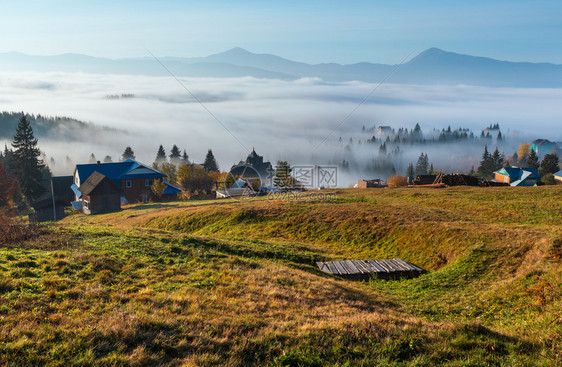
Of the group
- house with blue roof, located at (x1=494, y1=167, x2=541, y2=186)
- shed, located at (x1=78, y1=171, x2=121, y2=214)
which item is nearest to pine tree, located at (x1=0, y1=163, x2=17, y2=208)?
shed, located at (x1=78, y1=171, x2=121, y2=214)

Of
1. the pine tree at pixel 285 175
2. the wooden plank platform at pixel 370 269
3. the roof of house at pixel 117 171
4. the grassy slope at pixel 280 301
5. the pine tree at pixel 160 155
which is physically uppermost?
the pine tree at pixel 160 155

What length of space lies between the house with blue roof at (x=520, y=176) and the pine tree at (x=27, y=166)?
5582 inches

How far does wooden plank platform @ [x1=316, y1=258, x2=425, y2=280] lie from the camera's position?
61.7 ft

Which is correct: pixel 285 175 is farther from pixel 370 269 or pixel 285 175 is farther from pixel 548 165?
pixel 548 165

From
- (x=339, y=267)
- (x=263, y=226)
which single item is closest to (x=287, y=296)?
(x=339, y=267)

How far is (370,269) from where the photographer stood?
19250mm

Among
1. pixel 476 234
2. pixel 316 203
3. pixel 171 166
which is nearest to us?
pixel 476 234

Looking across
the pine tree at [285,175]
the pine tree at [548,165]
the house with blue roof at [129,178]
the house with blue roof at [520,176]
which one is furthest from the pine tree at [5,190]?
the pine tree at [548,165]

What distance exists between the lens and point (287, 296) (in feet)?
42.0

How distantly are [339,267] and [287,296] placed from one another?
25.6 ft

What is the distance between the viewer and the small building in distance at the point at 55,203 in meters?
67.9

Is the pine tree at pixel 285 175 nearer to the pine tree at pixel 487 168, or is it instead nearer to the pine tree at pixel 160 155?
the pine tree at pixel 160 155

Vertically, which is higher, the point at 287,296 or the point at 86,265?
the point at 86,265

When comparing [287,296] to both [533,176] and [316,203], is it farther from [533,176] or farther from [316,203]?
[533,176]
